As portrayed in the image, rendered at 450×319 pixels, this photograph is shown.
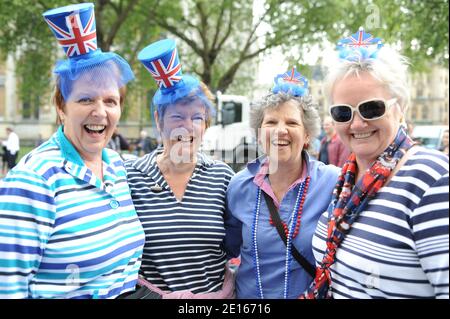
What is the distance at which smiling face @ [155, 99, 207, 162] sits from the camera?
263 cm

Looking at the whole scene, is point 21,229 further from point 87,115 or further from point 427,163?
point 427,163

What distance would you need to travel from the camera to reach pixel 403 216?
1589 millimetres

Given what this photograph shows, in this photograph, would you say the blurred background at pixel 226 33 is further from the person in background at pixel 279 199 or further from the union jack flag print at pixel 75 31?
the union jack flag print at pixel 75 31

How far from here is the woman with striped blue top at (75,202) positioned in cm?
176

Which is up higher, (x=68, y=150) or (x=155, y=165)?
(x=68, y=150)

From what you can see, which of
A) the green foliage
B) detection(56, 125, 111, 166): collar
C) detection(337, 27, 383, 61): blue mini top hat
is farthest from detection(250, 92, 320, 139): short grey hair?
the green foliage

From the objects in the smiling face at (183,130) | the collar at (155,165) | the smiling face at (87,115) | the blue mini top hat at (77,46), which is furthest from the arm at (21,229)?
the smiling face at (183,130)

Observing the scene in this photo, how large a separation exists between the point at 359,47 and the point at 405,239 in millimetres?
837

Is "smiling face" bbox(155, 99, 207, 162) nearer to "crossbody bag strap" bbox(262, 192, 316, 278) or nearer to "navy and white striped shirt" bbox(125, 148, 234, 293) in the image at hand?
"navy and white striped shirt" bbox(125, 148, 234, 293)

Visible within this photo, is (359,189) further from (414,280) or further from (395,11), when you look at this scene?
(395,11)

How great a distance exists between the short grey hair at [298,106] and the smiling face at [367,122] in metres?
0.77

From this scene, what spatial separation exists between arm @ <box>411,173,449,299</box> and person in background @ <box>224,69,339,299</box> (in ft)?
2.90

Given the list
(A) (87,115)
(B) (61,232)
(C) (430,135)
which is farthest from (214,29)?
(B) (61,232)

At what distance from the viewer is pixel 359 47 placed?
1941mm
